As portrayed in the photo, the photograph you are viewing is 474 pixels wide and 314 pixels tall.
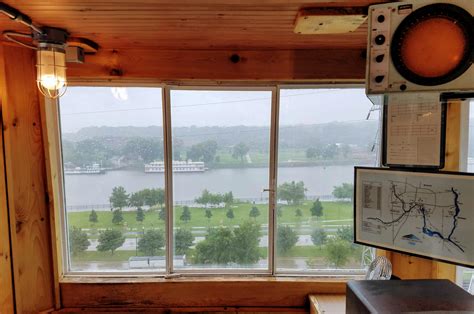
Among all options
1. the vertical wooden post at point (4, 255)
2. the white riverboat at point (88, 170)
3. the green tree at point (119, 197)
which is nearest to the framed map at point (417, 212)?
the green tree at point (119, 197)

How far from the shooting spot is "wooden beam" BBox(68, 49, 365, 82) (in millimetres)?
1960

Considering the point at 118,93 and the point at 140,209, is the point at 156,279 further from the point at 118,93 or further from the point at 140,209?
the point at 118,93

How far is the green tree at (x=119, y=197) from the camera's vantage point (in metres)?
2.18

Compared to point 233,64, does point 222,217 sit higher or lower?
lower

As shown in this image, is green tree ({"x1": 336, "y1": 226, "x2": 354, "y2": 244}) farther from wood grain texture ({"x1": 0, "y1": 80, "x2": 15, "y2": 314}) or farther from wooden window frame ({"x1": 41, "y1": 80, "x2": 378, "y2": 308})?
wood grain texture ({"x1": 0, "y1": 80, "x2": 15, "y2": 314})

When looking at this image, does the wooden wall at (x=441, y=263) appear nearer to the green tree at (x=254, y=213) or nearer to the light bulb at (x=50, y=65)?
the green tree at (x=254, y=213)

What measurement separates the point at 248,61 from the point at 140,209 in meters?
1.35

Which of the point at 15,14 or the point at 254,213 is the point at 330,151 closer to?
the point at 254,213

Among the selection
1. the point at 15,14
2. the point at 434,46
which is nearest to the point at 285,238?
the point at 434,46

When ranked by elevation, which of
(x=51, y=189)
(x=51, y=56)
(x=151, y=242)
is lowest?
(x=151, y=242)

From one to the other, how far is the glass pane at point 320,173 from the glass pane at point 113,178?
0.94m

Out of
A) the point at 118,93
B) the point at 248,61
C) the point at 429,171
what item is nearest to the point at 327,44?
the point at 248,61

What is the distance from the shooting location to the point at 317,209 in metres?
2.20

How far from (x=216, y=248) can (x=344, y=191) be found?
1065mm
